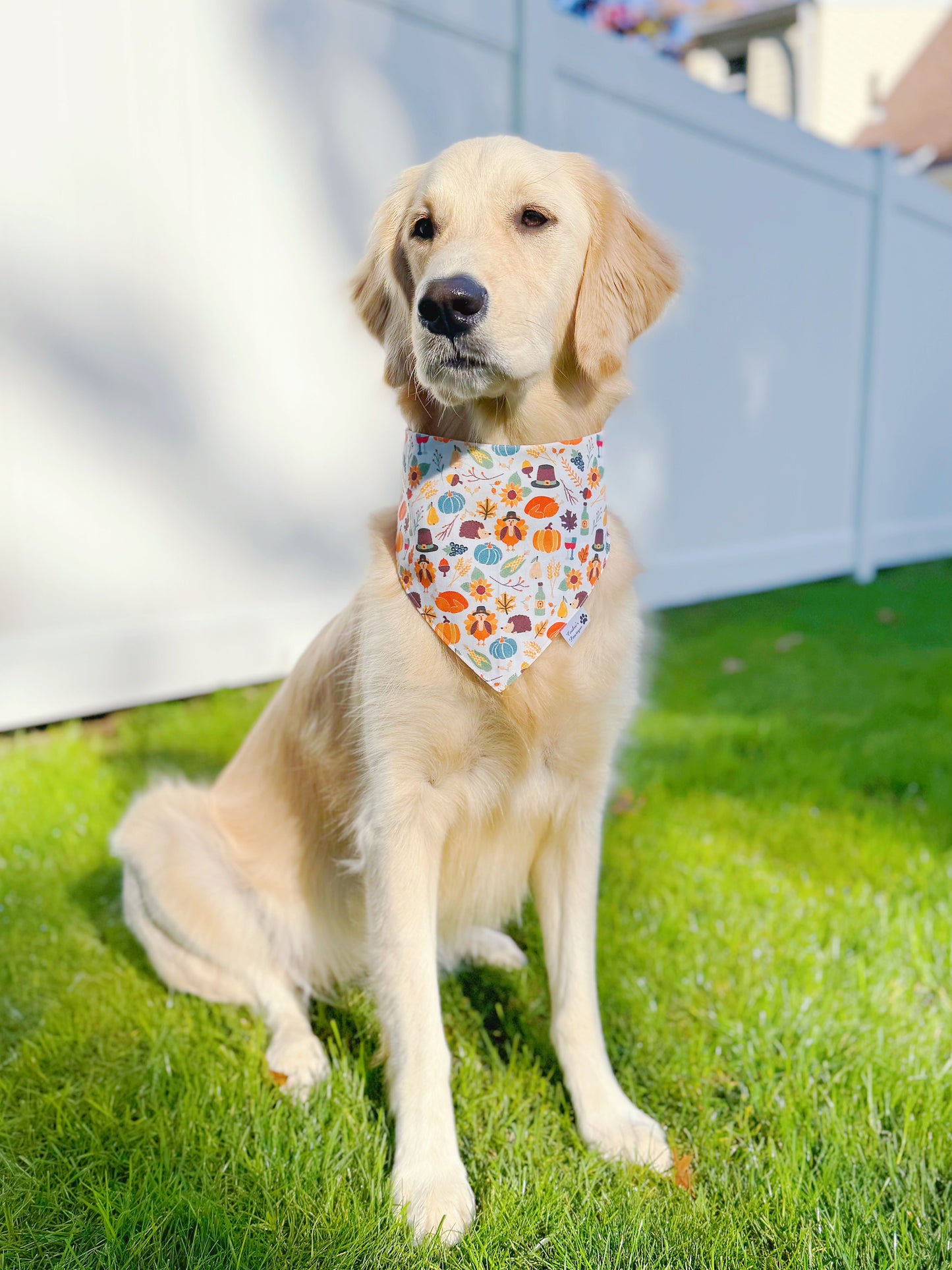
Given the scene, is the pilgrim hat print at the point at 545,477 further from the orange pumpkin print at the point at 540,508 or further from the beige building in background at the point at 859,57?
the beige building in background at the point at 859,57

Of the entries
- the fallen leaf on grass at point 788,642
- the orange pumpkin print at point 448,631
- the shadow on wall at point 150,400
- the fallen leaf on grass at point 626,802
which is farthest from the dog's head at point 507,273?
the fallen leaf on grass at point 788,642

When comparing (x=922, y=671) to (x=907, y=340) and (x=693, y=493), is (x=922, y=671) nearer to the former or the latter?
(x=693, y=493)

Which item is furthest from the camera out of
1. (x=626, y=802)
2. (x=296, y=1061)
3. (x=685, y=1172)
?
(x=626, y=802)

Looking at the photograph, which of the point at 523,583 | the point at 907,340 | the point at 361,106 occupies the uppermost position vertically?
the point at 361,106

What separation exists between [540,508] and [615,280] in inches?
16.8

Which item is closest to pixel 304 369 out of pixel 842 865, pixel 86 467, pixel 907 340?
pixel 86 467

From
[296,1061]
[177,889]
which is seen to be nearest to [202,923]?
[177,889]

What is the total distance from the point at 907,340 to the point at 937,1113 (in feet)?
23.5

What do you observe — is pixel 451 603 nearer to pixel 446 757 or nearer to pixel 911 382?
pixel 446 757

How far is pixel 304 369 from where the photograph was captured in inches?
150

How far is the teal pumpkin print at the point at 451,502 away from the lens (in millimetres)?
1643

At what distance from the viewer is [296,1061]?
182 centimetres

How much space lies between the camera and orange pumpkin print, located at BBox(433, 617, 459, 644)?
1577 millimetres

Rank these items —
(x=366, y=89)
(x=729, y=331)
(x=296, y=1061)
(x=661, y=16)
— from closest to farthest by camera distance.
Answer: (x=296, y=1061) < (x=366, y=89) < (x=729, y=331) < (x=661, y=16)
